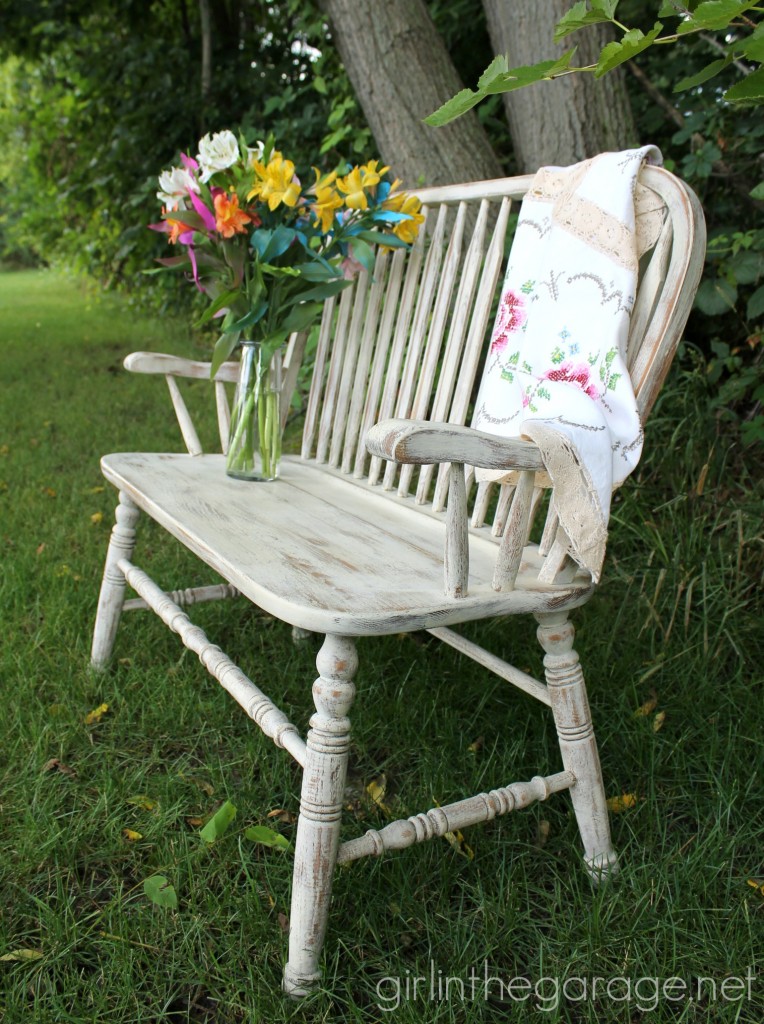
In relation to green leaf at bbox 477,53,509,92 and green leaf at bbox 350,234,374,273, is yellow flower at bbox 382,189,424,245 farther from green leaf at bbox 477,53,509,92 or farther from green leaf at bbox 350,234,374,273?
green leaf at bbox 477,53,509,92

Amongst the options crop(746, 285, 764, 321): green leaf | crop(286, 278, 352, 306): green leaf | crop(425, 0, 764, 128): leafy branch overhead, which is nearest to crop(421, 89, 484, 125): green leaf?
crop(425, 0, 764, 128): leafy branch overhead

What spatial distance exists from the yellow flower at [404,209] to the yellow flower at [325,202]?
0.37 ft

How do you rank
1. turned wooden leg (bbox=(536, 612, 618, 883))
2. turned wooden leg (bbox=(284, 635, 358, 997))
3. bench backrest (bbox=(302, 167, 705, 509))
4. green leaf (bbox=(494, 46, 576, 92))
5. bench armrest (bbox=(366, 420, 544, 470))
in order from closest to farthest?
green leaf (bbox=(494, 46, 576, 92)) → bench armrest (bbox=(366, 420, 544, 470)) → turned wooden leg (bbox=(284, 635, 358, 997)) → bench backrest (bbox=(302, 167, 705, 509)) → turned wooden leg (bbox=(536, 612, 618, 883))

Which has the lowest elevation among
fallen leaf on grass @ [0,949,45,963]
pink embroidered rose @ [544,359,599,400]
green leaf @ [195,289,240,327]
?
fallen leaf on grass @ [0,949,45,963]

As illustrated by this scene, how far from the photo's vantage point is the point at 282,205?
1.79 metres

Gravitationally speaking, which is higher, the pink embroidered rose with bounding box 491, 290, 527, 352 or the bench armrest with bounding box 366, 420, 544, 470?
the pink embroidered rose with bounding box 491, 290, 527, 352

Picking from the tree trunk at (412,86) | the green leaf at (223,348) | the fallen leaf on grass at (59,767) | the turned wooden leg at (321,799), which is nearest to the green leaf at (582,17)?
the turned wooden leg at (321,799)

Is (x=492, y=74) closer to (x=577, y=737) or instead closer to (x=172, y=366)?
(x=577, y=737)

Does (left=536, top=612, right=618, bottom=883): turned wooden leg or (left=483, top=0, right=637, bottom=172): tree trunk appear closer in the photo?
(left=536, top=612, right=618, bottom=883): turned wooden leg

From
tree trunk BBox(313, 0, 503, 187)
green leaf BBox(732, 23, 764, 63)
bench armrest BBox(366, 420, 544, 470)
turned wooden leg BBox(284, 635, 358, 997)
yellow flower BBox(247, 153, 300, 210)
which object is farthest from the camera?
tree trunk BBox(313, 0, 503, 187)

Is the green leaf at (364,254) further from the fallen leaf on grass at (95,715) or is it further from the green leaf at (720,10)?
the fallen leaf on grass at (95,715)

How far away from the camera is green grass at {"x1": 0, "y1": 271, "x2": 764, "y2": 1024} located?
1274mm

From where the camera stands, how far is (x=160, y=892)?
1.35m

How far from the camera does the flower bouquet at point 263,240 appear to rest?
1708 millimetres
